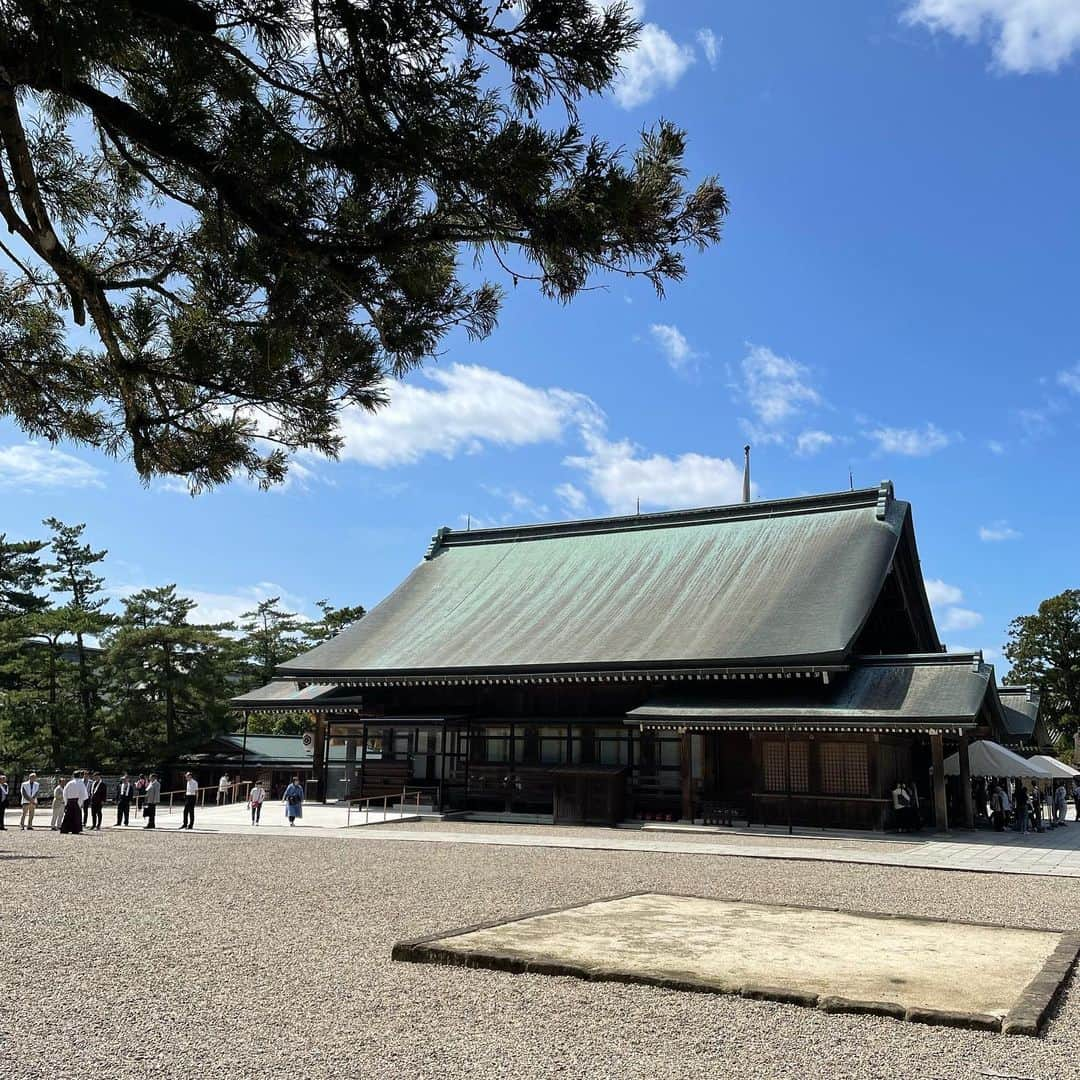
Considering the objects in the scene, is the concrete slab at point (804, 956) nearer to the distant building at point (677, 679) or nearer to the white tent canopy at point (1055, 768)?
the distant building at point (677, 679)

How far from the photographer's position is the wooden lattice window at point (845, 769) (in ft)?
61.7

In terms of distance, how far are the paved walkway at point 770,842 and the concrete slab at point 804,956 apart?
644 centimetres

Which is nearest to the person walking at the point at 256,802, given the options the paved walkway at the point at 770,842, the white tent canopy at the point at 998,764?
the paved walkway at the point at 770,842

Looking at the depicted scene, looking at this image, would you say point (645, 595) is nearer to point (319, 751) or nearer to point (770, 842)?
point (770, 842)

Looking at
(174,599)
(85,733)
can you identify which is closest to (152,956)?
(85,733)

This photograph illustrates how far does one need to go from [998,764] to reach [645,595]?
905cm

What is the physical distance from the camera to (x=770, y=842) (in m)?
17.0

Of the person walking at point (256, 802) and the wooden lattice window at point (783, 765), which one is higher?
the wooden lattice window at point (783, 765)

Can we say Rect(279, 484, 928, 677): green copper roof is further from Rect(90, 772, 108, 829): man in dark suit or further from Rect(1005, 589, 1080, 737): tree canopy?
Rect(1005, 589, 1080, 737): tree canopy

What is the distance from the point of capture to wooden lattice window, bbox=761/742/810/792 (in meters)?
19.3

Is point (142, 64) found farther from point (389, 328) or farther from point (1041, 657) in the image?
point (1041, 657)

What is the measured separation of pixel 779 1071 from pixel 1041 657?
155ft

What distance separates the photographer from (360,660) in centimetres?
2525

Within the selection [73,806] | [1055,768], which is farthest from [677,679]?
[73,806]
